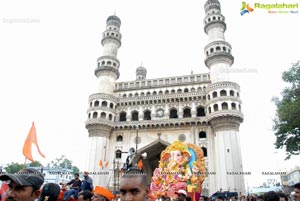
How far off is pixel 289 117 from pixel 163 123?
51.1ft

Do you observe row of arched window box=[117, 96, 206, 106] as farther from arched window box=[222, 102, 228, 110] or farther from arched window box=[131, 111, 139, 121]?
arched window box=[222, 102, 228, 110]

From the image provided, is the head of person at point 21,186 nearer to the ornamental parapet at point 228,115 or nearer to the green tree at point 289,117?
the green tree at point 289,117

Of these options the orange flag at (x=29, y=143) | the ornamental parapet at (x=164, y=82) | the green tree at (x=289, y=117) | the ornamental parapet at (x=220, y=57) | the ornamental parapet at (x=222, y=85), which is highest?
the ornamental parapet at (x=220, y=57)

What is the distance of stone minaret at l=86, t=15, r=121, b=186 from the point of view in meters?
31.5

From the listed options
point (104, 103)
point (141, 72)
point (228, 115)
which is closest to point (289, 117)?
point (228, 115)

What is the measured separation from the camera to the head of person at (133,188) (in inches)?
106

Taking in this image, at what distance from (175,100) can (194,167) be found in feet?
38.3

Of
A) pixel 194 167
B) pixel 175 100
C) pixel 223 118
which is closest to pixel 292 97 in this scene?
pixel 223 118

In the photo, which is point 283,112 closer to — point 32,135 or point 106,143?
point 32,135

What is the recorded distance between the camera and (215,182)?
27984 mm

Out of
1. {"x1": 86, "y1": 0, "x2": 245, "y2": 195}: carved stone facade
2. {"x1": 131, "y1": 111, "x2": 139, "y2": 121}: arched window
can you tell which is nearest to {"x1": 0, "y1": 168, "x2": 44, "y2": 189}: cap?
{"x1": 86, "y1": 0, "x2": 245, "y2": 195}: carved stone facade

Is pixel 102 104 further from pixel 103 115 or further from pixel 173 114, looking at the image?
pixel 173 114

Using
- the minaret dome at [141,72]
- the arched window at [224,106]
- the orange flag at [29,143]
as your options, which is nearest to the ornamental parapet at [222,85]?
the arched window at [224,106]

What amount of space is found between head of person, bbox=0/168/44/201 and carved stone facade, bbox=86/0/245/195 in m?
26.5
